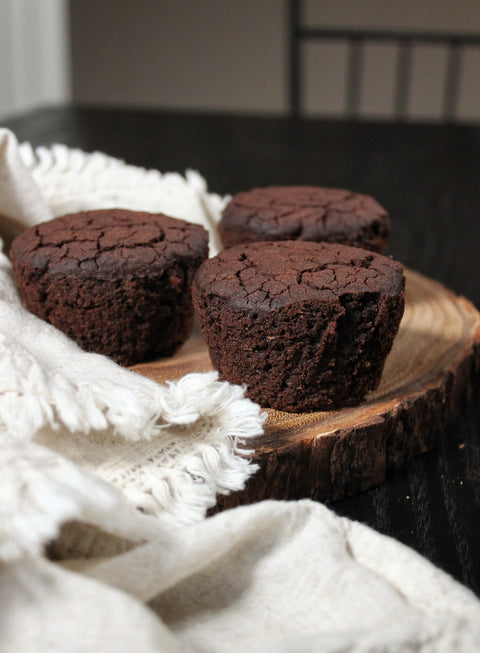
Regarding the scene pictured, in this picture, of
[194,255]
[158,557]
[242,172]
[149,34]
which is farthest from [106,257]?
[149,34]

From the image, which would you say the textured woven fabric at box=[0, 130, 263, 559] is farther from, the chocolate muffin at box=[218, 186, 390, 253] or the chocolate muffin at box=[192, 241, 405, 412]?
the chocolate muffin at box=[218, 186, 390, 253]

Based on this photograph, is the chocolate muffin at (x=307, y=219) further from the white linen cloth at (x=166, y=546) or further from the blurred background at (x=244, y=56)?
the blurred background at (x=244, y=56)

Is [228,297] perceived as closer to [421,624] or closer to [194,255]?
[194,255]

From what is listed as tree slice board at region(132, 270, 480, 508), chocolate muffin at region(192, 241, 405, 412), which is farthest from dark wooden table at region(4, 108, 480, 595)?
chocolate muffin at region(192, 241, 405, 412)

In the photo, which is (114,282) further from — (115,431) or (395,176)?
(395,176)

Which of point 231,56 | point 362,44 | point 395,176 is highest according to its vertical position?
point 362,44

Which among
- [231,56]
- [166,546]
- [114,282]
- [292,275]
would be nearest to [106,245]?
[114,282]
